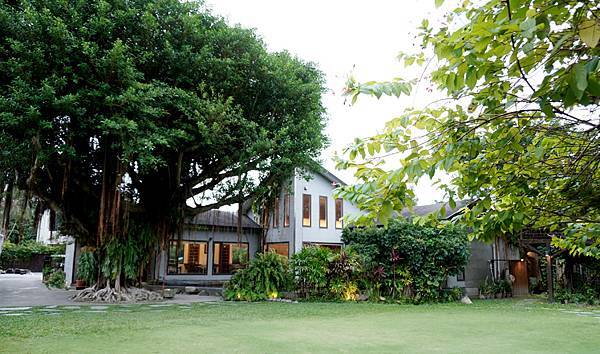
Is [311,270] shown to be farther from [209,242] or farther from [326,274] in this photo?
[209,242]

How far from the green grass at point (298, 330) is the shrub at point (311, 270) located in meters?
2.26

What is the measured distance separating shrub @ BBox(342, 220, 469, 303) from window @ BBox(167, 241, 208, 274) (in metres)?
9.60

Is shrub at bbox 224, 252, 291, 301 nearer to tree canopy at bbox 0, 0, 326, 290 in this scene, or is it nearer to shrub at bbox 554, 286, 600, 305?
tree canopy at bbox 0, 0, 326, 290

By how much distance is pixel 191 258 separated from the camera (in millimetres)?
21734

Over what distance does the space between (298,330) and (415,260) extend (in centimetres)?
763

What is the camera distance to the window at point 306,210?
20000 millimetres

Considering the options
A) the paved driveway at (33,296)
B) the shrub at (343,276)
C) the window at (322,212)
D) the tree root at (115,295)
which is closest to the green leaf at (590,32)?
the shrub at (343,276)

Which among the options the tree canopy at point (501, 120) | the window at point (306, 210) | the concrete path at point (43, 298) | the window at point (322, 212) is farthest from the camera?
the window at point (322, 212)

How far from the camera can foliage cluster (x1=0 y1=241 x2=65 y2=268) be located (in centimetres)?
3452

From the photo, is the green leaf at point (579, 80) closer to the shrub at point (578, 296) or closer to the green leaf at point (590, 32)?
the green leaf at point (590, 32)

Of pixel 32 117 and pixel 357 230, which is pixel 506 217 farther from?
pixel 357 230

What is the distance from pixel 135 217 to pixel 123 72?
5.31 m

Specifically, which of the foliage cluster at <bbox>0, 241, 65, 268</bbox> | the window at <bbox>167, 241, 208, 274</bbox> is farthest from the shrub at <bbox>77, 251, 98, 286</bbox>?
the foliage cluster at <bbox>0, 241, 65, 268</bbox>

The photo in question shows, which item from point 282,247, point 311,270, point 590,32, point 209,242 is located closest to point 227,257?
point 209,242
